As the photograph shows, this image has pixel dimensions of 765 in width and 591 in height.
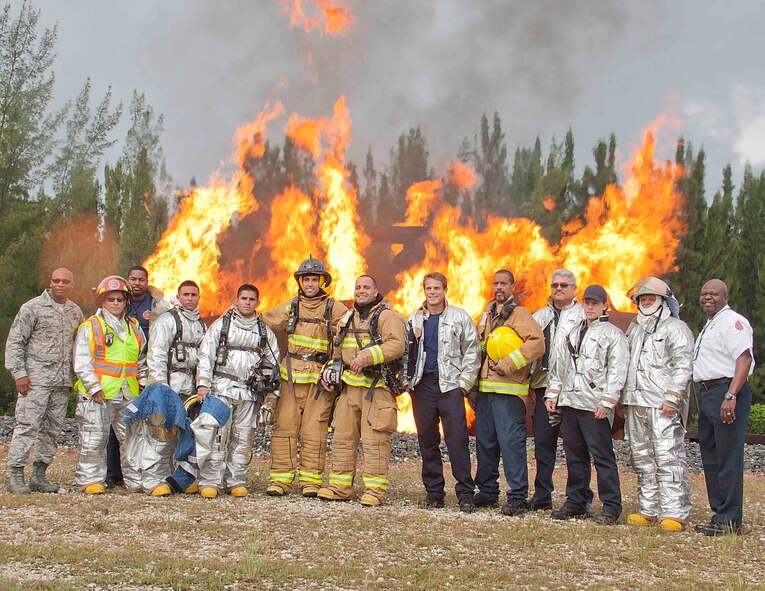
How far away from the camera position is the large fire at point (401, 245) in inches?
623

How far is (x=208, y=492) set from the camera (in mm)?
7219

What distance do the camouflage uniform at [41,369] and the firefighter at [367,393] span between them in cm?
263

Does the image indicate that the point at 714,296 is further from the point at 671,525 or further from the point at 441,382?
the point at 441,382

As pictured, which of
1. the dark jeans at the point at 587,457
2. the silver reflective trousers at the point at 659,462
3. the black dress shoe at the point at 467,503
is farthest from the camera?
the black dress shoe at the point at 467,503

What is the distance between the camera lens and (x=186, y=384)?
764cm

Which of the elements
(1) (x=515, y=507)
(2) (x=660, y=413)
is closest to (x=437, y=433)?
(1) (x=515, y=507)

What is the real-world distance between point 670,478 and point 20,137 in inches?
713

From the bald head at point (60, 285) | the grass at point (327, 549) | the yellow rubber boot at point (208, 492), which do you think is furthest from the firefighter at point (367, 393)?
the bald head at point (60, 285)

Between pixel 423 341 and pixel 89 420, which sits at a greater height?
pixel 423 341

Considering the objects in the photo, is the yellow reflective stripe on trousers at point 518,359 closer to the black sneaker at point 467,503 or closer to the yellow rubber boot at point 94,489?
the black sneaker at point 467,503

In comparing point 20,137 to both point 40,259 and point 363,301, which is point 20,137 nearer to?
point 40,259

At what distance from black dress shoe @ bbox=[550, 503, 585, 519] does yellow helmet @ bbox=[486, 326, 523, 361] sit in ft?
4.97

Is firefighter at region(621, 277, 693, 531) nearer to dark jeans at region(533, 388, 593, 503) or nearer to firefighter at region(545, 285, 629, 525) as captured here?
firefighter at region(545, 285, 629, 525)

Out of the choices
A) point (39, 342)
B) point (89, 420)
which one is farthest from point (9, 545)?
point (39, 342)
